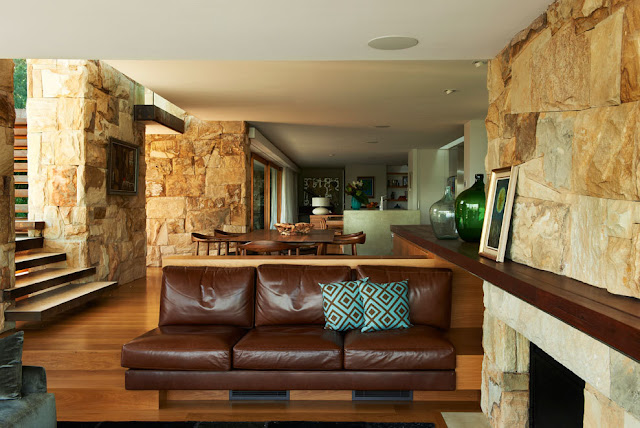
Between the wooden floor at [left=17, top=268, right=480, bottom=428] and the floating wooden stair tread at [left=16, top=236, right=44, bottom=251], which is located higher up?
the floating wooden stair tread at [left=16, top=236, right=44, bottom=251]

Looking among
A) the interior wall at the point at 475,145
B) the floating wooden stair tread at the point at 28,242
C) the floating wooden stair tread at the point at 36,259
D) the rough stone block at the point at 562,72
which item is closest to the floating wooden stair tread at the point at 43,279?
the floating wooden stair tread at the point at 36,259

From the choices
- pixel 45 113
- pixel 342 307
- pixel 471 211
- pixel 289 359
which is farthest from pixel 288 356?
pixel 45 113

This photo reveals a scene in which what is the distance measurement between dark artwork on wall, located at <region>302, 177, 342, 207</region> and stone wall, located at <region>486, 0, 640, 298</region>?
578 inches

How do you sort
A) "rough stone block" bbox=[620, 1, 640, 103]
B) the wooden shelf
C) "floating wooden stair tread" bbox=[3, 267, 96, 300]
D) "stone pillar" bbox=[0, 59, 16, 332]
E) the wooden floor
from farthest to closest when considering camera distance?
"floating wooden stair tread" bbox=[3, 267, 96, 300] → "stone pillar" bbox=[0, 59, 16, 332] → the wooden floor → "rough stone block" bbox=[620, 1, 640, 103] → the wooden shelf

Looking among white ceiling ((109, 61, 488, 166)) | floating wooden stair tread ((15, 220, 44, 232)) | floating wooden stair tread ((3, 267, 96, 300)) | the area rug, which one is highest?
white ceiling ((109, 61, 488, 166))

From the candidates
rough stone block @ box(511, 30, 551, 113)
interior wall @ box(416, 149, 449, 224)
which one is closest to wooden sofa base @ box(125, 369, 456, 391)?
rough stone block @ box(511, 30, 551, 113)

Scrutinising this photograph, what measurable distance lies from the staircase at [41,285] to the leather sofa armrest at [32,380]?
5.85 ft

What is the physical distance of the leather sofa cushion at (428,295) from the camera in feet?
11.2

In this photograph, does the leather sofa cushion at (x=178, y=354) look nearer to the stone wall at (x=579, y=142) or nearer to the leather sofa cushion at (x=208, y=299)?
the leather sofa cushion at (x=208, y=299)

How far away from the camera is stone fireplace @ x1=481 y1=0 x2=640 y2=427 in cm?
133

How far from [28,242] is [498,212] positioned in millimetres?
4491

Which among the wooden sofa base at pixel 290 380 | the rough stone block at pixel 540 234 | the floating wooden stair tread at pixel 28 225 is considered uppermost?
the rough stone block at pixel 540 234

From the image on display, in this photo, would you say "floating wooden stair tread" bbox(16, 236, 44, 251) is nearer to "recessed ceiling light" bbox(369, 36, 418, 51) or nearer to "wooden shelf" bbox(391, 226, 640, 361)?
"recessed ceiling light" bbox(369, 36, 418, 51)

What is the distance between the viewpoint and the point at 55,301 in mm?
4301
